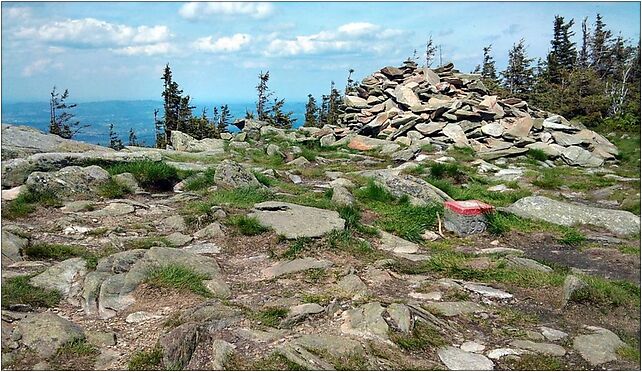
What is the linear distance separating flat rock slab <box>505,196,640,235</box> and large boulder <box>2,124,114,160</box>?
9.87m

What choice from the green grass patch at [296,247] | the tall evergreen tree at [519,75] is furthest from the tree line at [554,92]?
the green grass patch at [296,247]

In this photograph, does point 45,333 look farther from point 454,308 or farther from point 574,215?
point 574,215

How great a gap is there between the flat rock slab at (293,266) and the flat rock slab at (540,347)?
2.46m

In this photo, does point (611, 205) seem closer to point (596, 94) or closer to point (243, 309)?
point (243, 309)

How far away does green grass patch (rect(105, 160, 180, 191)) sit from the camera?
10.5m

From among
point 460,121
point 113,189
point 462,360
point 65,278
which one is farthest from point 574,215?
point 460,121

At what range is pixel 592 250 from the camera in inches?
313

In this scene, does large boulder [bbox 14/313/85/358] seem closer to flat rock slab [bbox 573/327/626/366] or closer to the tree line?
flat rock slab [bbox 573/327/626/366]

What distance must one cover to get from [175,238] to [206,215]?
0.91 meters

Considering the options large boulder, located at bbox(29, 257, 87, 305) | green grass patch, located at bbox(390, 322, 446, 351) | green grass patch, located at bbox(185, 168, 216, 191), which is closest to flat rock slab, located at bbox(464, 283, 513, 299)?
green grass patch, located at bbox(390, 322, 446, 351)

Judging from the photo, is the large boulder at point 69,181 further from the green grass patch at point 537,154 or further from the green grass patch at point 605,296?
the green grass patch at point 537,154

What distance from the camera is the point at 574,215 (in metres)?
9.50

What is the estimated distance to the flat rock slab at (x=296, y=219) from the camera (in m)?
7.54

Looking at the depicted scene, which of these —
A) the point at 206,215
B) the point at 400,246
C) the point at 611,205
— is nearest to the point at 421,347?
the point at 400,246
